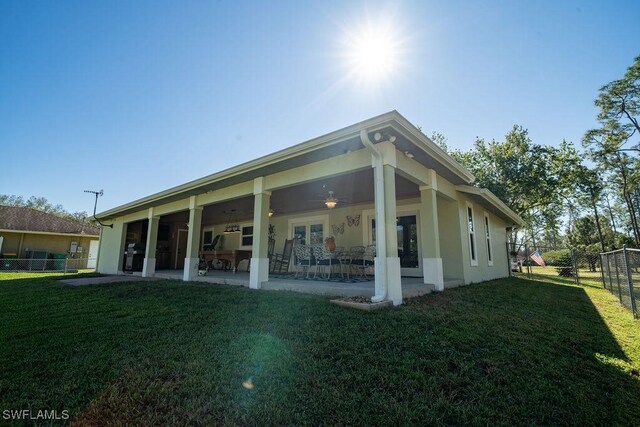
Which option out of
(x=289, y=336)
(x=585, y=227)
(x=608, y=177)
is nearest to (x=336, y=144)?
(x=289, y=336)

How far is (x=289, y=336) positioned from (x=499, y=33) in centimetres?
778

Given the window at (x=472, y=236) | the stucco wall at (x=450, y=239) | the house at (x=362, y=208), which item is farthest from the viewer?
the window at (x=472, y=236)

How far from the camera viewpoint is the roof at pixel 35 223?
18.3 metres

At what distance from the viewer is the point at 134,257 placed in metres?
12.6

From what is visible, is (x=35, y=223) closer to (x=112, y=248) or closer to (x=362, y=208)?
(x=112, y=248)

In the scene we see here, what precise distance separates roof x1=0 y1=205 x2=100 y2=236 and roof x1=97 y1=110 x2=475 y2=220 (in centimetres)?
1744

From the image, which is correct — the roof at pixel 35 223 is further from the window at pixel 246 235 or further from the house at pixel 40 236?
the window at pixel 246 235

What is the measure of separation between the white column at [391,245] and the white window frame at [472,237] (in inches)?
170

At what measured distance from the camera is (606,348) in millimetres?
3285

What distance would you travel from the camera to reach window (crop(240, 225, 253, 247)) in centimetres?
1244

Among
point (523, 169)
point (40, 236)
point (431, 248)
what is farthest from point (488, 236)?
point (40, 236)

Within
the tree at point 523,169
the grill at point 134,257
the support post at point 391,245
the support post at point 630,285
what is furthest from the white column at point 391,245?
the tree at point 523,169

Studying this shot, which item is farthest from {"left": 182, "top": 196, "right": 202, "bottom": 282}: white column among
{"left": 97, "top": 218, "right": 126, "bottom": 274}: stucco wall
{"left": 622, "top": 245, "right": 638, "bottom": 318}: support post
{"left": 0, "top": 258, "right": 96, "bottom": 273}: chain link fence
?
{"left": 0, "top": 258, "right": 96, "bottom": 273}: chain link fence

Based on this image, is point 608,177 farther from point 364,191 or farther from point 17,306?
point 17,306
